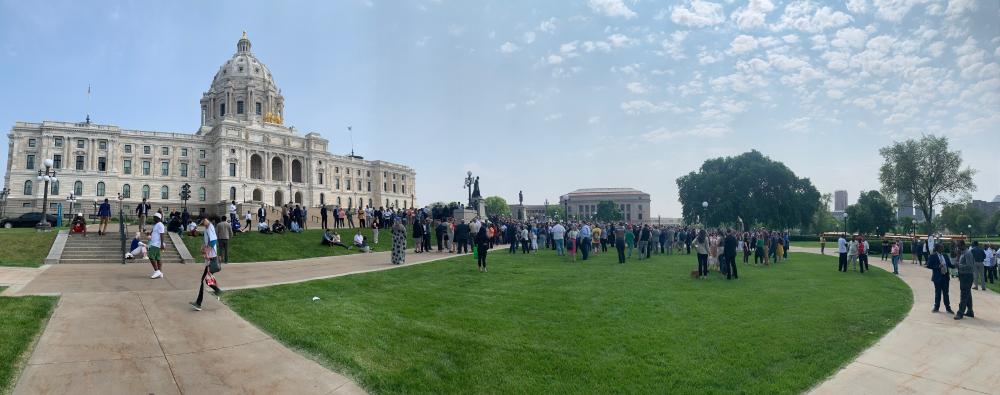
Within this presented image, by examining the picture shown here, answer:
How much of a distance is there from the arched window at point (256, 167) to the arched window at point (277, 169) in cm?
244

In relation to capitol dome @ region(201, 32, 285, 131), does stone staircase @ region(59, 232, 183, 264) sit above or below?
below

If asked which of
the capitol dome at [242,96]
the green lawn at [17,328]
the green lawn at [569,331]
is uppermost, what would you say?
the capitol dome at [242,96]

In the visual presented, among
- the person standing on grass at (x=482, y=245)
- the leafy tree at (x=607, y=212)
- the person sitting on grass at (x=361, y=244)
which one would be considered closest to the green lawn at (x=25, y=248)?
the person sitting on grass at (x=361, y=244)

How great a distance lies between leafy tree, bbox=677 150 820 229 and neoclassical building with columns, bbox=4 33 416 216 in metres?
65.1

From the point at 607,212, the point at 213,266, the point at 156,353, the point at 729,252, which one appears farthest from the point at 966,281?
the point at 607,212

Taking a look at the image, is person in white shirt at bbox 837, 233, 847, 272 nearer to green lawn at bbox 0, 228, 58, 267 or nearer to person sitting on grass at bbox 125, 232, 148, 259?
person sitting on grass at bbox 125, 232, 148, 259

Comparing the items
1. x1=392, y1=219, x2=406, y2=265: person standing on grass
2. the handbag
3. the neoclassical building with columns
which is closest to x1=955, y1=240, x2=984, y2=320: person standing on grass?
x1=392, y1=219, x2=406, y2=265: person standing on grass

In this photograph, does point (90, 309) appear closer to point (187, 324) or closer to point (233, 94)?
point (187, 324)

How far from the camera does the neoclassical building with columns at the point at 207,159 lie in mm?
67625

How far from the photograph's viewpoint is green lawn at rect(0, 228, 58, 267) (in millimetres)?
15458

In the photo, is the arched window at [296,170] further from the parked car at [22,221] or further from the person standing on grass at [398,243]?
the person standing on grass at [398,243]

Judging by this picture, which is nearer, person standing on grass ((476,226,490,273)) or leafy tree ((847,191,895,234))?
person standing on grass ((476,226,490,273))

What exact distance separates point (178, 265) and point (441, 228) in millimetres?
10514

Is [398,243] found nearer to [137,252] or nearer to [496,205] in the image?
[137,252]
